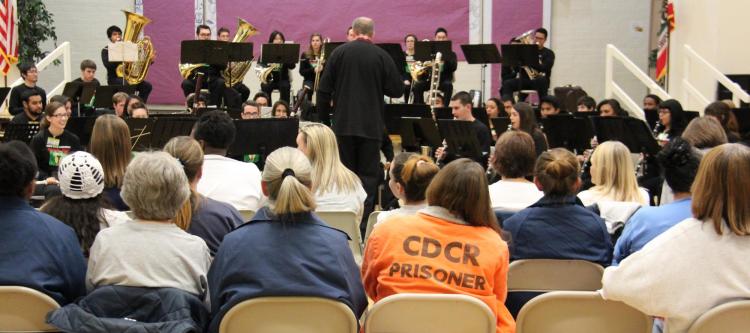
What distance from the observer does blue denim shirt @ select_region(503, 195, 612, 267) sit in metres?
3.46

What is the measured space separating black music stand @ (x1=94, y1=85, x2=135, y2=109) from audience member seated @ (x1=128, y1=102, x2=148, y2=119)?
207 cm

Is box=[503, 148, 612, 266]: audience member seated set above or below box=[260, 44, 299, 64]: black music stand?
below

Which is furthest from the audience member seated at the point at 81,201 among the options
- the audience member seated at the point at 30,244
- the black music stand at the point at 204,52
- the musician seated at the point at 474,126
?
the black music stand at the point at 204,52

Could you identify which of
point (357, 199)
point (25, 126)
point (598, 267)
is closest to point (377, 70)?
point (357, 199)

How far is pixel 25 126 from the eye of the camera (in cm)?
734

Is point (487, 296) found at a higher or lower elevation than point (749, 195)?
lower

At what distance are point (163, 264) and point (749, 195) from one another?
1.83m

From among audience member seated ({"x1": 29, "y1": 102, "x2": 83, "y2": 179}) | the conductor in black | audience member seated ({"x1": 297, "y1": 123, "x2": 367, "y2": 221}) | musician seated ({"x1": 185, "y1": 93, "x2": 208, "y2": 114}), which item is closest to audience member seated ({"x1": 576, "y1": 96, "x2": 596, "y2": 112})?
the conductor in black

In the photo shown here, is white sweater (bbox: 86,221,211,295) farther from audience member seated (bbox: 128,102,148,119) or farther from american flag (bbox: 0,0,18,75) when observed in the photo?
american flag (bbox: 0,0,18,75)

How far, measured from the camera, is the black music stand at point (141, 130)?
7148mm

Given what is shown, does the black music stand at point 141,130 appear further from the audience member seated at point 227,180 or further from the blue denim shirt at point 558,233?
the blue denim shirt at point 558,233

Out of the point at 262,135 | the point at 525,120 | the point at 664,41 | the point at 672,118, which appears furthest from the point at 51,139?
the point at 664,41

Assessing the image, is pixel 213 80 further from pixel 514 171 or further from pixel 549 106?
pixel 514 171

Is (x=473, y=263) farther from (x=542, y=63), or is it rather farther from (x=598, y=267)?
(x=542, y=63)
